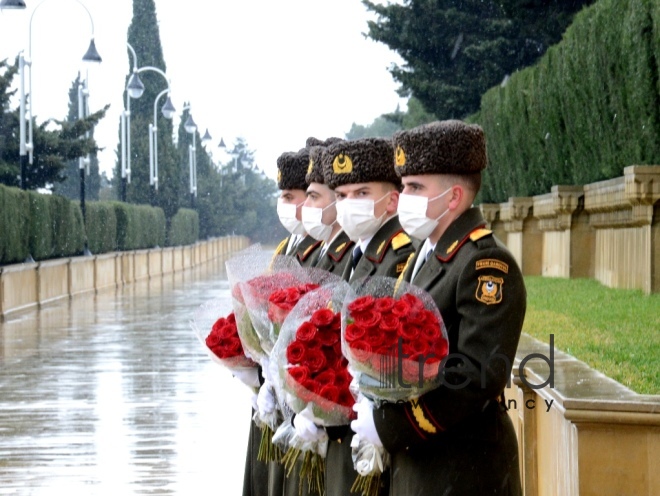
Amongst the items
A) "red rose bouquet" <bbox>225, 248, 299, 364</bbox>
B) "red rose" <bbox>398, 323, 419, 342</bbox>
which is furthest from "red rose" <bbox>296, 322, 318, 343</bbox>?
"red rose bouquet" <bbox>225, 248, 299, 364</bbox>

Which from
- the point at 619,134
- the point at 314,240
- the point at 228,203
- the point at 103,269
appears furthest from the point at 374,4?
the point at 228,203

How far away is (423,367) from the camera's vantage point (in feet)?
13.3

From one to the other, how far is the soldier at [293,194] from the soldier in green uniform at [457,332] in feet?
8.26

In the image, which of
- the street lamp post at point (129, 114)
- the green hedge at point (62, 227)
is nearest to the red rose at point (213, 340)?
the green hedge at point (62, 227)

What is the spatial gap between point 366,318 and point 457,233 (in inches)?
21.3

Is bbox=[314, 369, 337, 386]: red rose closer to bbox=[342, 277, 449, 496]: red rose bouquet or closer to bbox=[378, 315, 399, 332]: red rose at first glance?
bbox=[342, 277, 449, 496]: red rose bouquet

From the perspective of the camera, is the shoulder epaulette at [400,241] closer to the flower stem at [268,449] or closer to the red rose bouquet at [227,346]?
the red rose bouquet at [227,346]

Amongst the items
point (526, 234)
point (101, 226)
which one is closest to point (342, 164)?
point (526, 234)

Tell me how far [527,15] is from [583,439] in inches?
962

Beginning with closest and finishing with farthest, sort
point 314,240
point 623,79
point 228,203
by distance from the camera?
1. point 314,240
2. point 623,79
3. point 228,203

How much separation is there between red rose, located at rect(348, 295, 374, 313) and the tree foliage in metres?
28.4

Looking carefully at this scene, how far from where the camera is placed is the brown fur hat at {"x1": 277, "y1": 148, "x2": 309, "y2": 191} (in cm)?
720

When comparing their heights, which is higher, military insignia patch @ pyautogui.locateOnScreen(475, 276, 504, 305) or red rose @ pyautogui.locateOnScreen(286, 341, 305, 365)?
military insignia patch @ pyautogui.locateOnScreen(475, 276, 504, 305)

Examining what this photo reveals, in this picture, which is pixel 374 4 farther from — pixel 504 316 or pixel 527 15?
pixel 504 316
